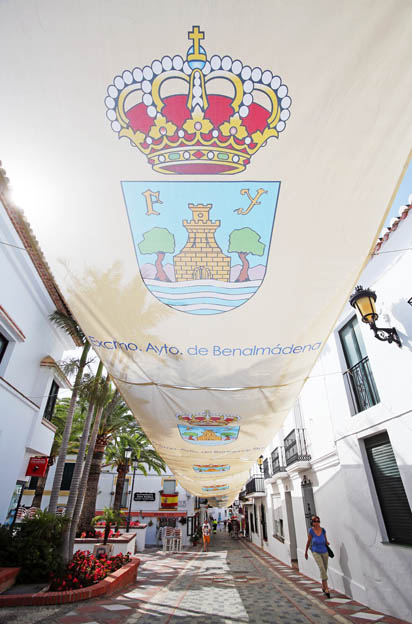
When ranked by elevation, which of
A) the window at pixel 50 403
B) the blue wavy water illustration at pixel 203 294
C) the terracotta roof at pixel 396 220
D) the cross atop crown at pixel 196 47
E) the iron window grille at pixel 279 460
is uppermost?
the terracotta roof at pixel 396 220

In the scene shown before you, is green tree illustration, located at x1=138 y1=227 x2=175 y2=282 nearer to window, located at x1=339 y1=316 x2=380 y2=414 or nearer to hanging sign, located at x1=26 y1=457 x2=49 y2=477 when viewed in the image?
window, located at x1=339 y1=316 x2=380 y2=414

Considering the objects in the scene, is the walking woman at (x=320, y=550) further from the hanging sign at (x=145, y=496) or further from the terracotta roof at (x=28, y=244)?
the hanging sign at (x=145, y=496)

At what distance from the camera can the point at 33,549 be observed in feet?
21.2

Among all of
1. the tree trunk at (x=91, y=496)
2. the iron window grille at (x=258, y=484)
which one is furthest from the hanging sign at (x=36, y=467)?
the iron window grille at (x=258, y=484)

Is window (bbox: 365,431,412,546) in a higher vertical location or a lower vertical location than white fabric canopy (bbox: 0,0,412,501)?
lower

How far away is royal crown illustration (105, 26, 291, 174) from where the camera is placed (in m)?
1.45

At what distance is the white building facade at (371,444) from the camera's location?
4.92 metres

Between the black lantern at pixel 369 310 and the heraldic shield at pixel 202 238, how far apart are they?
341 centimetres

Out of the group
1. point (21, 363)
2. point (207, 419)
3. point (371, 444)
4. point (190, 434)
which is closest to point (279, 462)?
point (371, 444)

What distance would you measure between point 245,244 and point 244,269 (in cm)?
20

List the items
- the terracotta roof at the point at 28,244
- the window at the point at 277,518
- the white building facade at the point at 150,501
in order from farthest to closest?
the white building facade at the point at 150,501, the window at the point at 277,518, the terracotta roof at the point at 28,244

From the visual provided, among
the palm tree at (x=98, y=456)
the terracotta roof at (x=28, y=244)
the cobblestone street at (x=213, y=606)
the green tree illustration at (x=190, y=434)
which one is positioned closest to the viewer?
the cobblestone street at (x=213, y=606)

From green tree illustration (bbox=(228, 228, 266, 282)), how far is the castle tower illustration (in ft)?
0.31

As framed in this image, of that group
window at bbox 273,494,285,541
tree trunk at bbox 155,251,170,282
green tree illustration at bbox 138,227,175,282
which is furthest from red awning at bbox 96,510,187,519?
green tree illustration at bbox 138,227,175,282
